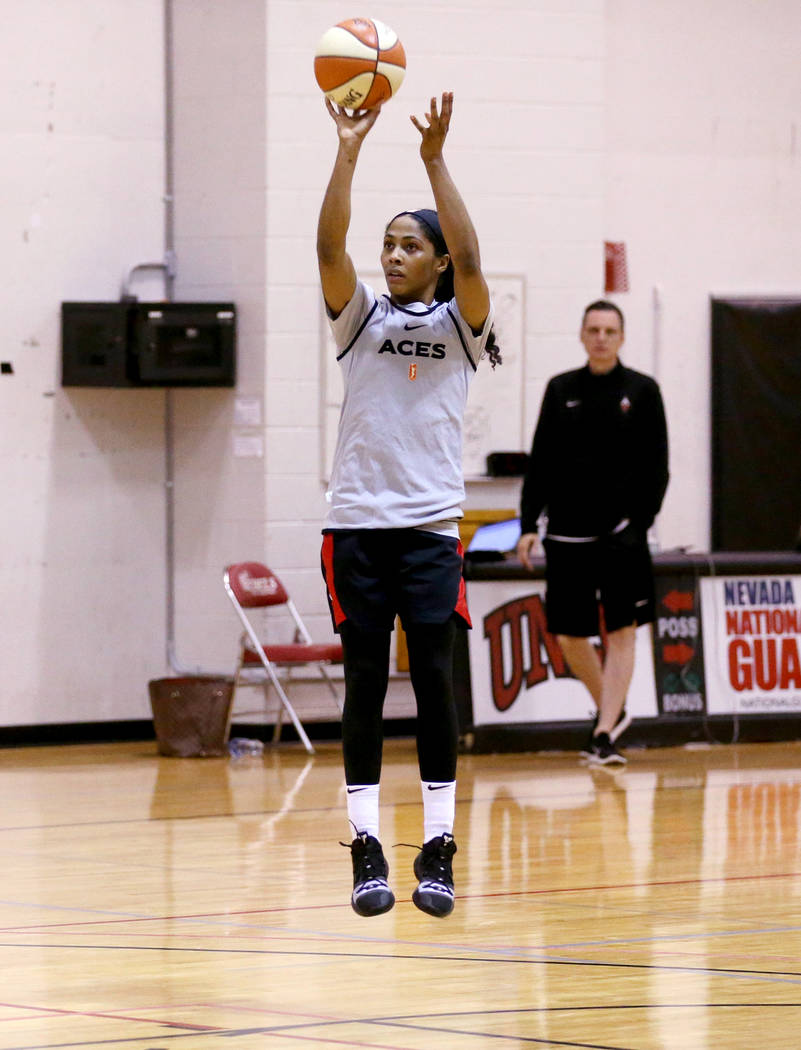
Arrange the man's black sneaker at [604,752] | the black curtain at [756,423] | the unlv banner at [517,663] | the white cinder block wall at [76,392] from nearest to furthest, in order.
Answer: the man's black sneaker at [604,752] < the unlv banner at [517,663] < the white cinder block wall at [76,392] < the black curtain at [756,423]

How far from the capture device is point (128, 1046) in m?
3.08

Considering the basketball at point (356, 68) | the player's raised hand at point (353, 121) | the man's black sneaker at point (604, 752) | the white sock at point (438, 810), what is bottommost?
the man's black sneaker at point (604, 752)

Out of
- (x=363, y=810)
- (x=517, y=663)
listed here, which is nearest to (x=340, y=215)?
(x=363, y=810)

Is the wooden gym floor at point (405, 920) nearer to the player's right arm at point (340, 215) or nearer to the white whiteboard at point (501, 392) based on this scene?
the player's right arm at point (340, 215)

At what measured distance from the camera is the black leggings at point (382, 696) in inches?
159

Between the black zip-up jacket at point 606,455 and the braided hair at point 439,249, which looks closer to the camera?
the braided hair at point 439,249

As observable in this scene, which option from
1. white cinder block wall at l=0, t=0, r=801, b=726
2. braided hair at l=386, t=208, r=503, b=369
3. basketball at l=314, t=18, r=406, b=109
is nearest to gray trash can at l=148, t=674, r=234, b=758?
white cinder block wall at l=0, t=0, r=801, b=726

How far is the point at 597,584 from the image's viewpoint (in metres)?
7.99

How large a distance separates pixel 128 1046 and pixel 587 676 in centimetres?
518

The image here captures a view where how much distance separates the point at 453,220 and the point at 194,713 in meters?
5.32

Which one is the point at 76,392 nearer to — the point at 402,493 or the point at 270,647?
the point at 270,647

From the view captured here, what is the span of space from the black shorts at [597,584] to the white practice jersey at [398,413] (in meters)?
3.88

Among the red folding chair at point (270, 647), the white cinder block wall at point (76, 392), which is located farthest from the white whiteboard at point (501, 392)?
the white cinder block wall at point (76, 392)

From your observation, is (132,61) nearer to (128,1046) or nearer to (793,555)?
(793,555)
